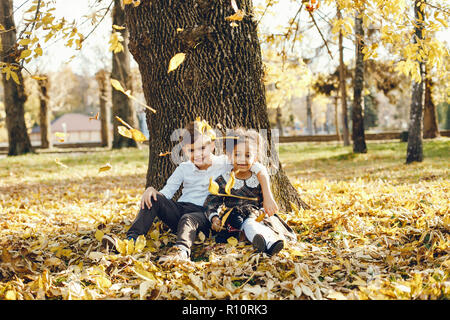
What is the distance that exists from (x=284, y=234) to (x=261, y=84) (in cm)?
164

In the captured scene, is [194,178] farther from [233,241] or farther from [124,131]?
[124,131]

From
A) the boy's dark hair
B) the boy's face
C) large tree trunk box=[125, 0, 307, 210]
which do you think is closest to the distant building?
large tree trunk box=[125, 0, 307, 210]

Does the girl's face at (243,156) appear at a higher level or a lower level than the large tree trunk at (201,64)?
lower

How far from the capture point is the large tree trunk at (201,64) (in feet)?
12.5

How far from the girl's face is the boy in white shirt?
73 millimetres

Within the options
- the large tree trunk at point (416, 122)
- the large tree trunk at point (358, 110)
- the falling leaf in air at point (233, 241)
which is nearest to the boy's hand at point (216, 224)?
the falling leaf in air at point (233, 241)

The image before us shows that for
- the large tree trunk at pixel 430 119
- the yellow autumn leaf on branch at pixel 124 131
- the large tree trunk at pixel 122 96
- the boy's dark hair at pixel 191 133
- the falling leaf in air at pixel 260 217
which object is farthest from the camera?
the large tree trunk at pixel 430 119

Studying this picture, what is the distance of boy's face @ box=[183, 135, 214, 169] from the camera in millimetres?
3561

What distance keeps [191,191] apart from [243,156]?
64cm

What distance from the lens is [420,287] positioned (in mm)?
2262

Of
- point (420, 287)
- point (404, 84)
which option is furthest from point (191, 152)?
point (404, 84)

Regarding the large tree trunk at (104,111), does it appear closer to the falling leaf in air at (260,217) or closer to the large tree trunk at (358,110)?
the large tree trunk at (358,110)
